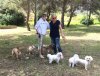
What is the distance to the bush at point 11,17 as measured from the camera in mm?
42003

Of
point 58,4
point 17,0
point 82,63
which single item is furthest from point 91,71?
point 58,4

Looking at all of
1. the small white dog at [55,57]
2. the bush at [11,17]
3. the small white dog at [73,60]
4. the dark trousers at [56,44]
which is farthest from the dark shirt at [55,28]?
the bush at [11,17]

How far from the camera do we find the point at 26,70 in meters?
10.2

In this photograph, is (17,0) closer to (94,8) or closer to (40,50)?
(94,8)

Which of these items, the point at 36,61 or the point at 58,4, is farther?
the point at 58,4

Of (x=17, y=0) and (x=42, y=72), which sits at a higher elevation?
(x=17, y=0)

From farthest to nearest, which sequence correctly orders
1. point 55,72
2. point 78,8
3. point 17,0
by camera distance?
point 78,8 → point 17,0 → point 55,72

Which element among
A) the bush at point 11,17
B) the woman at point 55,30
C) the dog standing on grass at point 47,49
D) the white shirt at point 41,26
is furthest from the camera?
the bush at point 11,17

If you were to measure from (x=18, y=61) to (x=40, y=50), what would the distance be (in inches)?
43.6

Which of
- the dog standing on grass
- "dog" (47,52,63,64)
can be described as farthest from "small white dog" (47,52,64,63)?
the dog standing on grass

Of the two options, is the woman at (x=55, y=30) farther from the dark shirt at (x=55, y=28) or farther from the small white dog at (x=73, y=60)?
the small white dog at (x=73, y=60)

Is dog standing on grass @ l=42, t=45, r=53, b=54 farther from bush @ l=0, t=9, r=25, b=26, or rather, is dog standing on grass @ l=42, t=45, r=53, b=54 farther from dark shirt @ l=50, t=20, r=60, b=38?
bush @ l=0, t=9, r=25, b=26

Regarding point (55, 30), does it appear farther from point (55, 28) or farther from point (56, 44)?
point (56, 44)

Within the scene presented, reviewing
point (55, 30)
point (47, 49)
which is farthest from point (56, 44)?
point (47, 49)
